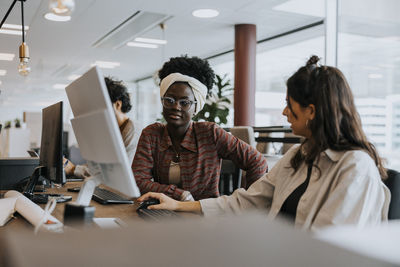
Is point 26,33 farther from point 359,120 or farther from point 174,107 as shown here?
point 359,120

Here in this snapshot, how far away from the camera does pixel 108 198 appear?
159cm

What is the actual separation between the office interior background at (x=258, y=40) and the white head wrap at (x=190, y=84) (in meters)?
0.39

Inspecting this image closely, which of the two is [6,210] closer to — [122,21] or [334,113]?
[334,113]

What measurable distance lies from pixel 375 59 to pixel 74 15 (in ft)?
12.0

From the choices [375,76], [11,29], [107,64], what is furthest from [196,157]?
[107,64]

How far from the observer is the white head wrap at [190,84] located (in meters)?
1.80

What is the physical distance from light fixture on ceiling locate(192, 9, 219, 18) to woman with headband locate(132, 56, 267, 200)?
334 cm

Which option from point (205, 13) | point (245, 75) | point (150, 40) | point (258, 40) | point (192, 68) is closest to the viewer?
point (192, 68)

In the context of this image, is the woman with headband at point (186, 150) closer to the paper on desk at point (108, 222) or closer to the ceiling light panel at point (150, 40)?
the paper on desk at point (108, 222)

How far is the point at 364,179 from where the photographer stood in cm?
104

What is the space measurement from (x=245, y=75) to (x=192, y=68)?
357cm

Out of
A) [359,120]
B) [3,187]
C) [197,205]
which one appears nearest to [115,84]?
[3,187]

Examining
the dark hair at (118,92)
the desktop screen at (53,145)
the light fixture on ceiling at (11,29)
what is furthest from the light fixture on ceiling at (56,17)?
the desktop screen at (53,145)

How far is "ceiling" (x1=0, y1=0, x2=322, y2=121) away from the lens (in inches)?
188
